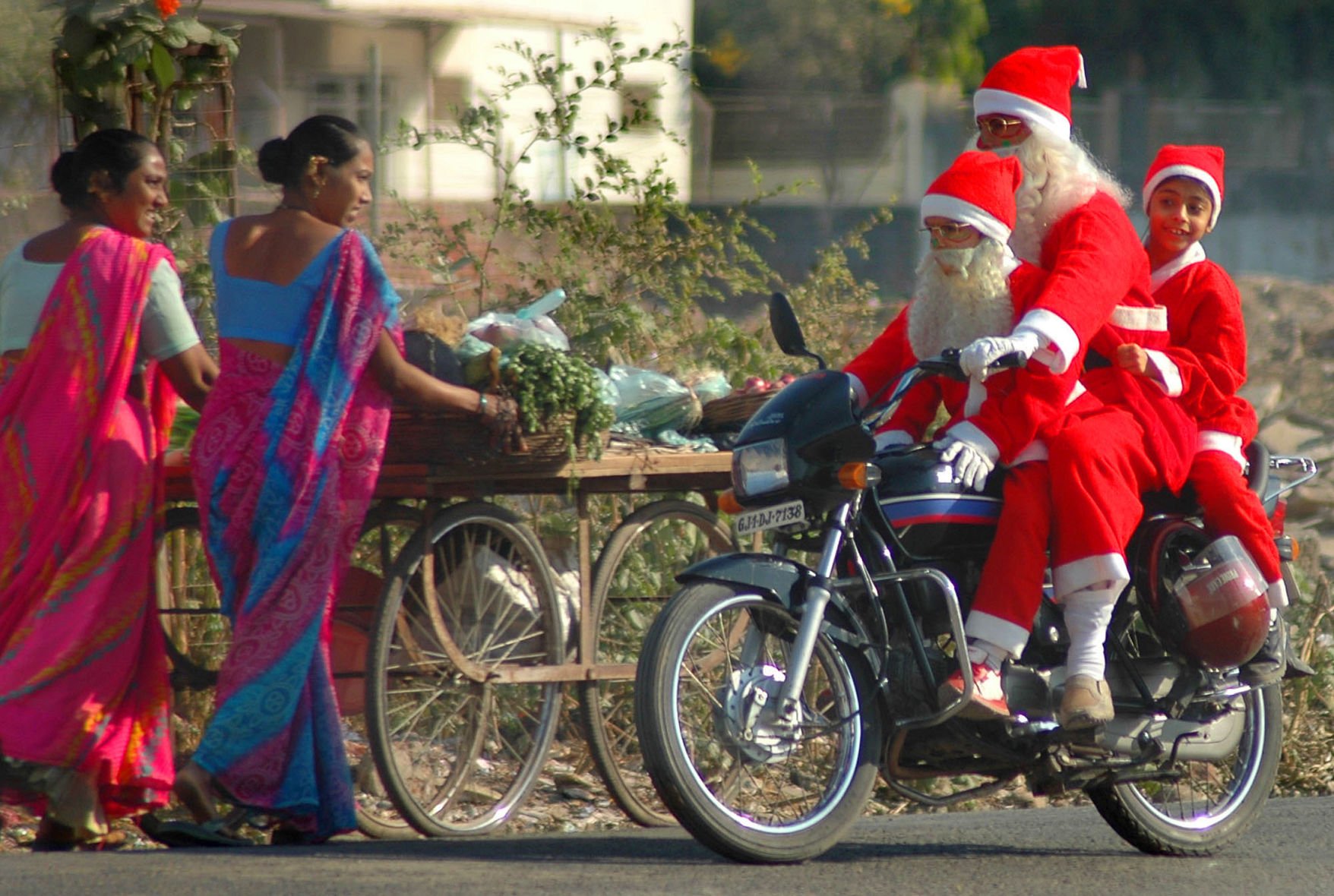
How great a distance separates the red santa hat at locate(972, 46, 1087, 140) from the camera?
5160 mm

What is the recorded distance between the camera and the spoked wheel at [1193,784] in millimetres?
5051

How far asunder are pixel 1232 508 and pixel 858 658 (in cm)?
116

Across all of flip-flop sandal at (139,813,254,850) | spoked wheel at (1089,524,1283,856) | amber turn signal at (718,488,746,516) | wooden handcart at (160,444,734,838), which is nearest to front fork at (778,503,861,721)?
amber turn signal at (718,488,746,516)

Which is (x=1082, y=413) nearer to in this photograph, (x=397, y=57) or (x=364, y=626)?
(x=364, y=626)

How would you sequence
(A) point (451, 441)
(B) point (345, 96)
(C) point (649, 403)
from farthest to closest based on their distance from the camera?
(B) point (345, 96) < (C) point (649, 403) < (A) point (451, 441)

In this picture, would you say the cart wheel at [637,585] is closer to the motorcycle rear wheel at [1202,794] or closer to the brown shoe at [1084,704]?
the motorcycle rear wheel at [1202,794]

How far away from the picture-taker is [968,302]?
490cm

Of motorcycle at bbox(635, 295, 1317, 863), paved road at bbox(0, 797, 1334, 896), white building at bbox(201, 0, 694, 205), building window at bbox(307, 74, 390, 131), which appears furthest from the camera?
building window at bbox(307, 74, 390, 131)

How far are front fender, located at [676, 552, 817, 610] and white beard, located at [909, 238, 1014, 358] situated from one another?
79 centimetres

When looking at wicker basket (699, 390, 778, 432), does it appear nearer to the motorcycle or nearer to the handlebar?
the motorcycle

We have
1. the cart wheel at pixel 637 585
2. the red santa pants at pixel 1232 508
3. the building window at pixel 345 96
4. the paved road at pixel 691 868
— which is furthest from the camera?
the building window at pixel 345 96

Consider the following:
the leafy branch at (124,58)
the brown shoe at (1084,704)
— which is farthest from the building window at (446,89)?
the brown shoe at (1084,704)

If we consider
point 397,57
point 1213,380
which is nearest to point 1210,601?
point 1213,380

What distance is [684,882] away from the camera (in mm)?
4371
